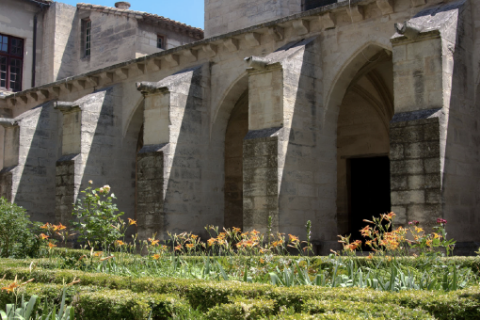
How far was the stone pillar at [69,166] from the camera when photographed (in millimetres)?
13633

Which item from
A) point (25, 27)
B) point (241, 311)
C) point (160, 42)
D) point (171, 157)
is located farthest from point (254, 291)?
point (25, 27)

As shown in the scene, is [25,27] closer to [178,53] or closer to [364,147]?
[178,53]

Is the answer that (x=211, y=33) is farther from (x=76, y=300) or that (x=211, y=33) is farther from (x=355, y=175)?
(x=76, y=300)

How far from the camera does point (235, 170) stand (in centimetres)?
1541

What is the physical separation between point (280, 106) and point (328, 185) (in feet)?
5.92

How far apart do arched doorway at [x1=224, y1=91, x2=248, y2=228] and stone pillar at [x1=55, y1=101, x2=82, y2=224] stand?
384 centimetres

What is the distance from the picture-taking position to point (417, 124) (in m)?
8.14

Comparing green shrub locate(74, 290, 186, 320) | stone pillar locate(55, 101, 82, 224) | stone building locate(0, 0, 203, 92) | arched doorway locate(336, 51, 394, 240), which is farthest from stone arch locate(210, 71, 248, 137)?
green shrub locate(74, 290, 186, 320)

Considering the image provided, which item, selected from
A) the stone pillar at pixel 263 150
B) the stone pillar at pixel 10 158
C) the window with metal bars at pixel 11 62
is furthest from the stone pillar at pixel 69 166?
the window with metal bars at pixel 11 62

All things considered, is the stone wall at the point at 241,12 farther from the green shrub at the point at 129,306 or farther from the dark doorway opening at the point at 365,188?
the green shrub at the point at 129,306

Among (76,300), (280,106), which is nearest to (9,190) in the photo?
(280,106)

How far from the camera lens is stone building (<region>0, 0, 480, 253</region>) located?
834 cm

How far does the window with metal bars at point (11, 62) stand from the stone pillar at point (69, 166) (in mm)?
7051

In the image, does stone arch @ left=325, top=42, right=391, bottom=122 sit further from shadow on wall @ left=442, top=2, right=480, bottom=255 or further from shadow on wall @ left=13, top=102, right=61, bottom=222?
shadow on wall @ left=13, top=102, right=61, bottom=222
